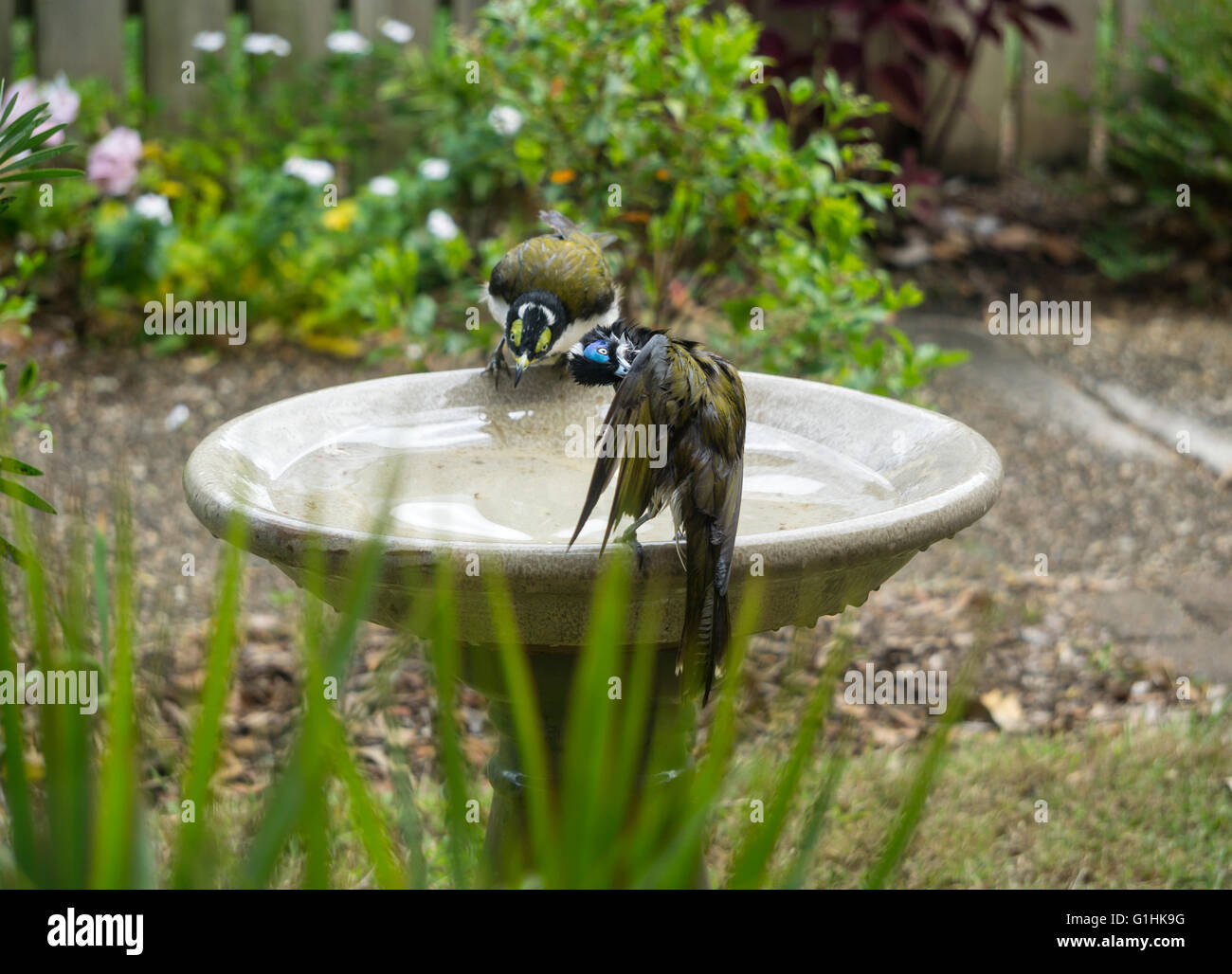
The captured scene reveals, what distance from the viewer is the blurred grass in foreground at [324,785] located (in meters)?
0.63

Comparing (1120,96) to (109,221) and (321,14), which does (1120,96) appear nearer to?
(321,14)

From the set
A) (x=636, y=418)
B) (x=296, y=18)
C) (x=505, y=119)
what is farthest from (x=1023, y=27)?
(x=636, y=418)

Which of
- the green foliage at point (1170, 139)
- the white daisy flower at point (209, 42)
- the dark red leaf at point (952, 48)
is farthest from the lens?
the dark red leaf at point (952, 48)

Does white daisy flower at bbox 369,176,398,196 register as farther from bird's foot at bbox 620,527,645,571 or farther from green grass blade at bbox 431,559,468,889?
green grass blade at bbox 431,559,468,889

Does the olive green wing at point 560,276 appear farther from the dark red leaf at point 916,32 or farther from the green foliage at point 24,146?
the dark red leaf at point 916,32

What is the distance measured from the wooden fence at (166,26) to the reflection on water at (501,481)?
4.81 meters

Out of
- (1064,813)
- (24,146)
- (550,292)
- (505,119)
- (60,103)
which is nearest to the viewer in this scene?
(24,146)

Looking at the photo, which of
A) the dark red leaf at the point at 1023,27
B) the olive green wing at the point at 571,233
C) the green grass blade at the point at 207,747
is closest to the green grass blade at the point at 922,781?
the green grass blade at the point at 207,747

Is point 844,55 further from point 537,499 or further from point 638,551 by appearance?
point 638,551

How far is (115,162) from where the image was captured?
5633 millimetres

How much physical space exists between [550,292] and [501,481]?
1.86 ft

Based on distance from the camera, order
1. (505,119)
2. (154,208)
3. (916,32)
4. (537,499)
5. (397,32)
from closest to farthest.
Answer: (537,499)
(505,119)
(154,208)
(397,32)
(916,32)

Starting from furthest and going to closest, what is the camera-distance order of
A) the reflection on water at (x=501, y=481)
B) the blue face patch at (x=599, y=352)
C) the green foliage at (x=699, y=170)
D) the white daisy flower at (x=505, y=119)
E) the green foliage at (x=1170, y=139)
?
1. the green foliage at (x=1170, y=139)
2. the white daisy flower at (x=505, y=119)
3. the green foliage at (x=699, y=170)
4. the reflection on water at (x=501, y=481)
5. the blue face patch at (x=599, y=352)

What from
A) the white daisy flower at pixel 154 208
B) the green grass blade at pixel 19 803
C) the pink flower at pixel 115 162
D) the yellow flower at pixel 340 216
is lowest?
the yellow flower at pixel 340 216
